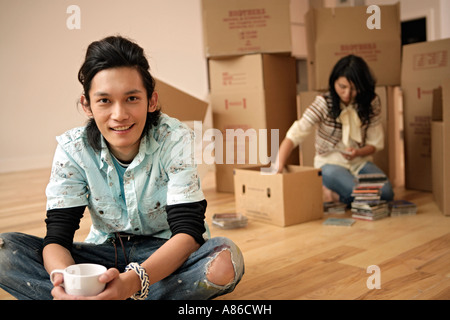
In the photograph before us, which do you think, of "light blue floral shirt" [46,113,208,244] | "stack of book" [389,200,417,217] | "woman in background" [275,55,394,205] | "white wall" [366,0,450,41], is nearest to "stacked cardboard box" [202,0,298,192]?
"woman in background" [275,55,394,205]

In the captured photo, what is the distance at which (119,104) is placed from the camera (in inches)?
42.0

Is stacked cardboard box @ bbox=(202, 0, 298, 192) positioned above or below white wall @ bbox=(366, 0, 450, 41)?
below

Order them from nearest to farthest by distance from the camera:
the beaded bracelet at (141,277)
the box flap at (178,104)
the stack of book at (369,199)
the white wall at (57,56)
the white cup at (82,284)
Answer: the white cup at (82,284) → the beaded bracelet at (141,277) → the white wall at (57,56) → the stack of book at (369,199) → the box flap at (178,104)

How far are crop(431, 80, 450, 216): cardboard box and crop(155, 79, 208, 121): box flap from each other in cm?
136

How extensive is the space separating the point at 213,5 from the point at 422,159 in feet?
4.99

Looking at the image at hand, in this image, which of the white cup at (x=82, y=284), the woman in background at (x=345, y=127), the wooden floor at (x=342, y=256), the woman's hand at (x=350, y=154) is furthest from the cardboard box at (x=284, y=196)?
the white cup at (x=82, y=284)

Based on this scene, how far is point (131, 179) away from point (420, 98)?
206 centimetres

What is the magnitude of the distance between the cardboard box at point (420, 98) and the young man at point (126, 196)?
1.88m

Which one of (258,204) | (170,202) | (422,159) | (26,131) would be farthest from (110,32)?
(26,131)

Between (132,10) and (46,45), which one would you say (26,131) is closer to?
(46,45)

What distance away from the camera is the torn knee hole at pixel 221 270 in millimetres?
1078

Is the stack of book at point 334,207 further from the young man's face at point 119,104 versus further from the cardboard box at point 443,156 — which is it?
the young man's face at point 119,104

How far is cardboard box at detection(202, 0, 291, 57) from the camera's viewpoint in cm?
279

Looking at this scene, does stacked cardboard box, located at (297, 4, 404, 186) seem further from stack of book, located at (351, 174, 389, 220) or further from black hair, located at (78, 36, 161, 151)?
black hair, located at (78, 36, 161, 151)
